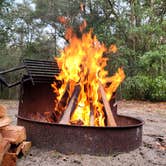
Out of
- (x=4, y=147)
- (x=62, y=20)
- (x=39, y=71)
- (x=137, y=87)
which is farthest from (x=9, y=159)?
(x=62, y=20)

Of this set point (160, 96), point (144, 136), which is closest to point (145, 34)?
point (160, 96)

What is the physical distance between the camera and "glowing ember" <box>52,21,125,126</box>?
3.79 m

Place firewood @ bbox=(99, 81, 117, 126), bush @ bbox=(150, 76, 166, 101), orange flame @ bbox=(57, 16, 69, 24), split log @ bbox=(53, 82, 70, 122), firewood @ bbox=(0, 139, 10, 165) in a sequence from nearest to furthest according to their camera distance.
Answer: firewood @ bbox=(0, 139, 10, 165)
firewood @ bbox=(99, 81, 117, 126)
split log @ bbox=(53, 82, 70, 122)
bush @ bbox=(150, 76, 166, 101)
orange flame @ bbox=(57, 16, 69, 24)

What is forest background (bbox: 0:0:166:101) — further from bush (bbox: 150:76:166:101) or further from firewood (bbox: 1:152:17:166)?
firewood (bbox: 1:152:17:166)

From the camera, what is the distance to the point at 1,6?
33.3ft

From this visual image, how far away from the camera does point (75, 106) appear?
3.71 meters

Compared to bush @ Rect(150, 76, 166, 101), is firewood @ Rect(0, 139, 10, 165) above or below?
below

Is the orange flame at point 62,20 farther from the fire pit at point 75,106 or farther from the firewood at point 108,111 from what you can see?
the firewood at point 108,111

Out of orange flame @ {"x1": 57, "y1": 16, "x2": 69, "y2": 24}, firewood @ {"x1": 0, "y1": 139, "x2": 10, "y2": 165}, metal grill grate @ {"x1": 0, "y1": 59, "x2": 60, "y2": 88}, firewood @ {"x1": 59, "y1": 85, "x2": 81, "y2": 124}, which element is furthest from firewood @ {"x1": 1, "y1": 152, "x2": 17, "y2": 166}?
orange flame @ {"x1": 57, "y1": 16, "x2": 69, "y2": 24}

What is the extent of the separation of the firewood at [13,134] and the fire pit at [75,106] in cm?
35

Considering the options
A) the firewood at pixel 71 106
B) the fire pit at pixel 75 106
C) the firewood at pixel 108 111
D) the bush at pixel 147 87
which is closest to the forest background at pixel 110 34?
the bush at pixel 147 87

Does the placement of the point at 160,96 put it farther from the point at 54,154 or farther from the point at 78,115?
the point at 54,154

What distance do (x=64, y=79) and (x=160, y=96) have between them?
22.0 feet

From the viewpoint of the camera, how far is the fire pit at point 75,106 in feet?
10.5
